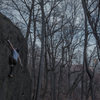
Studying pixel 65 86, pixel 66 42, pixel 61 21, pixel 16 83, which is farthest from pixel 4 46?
pixel 65 86

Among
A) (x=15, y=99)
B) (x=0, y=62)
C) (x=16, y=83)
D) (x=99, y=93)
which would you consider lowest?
(x=99, y=93)

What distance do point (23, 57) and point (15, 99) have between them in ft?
9.43

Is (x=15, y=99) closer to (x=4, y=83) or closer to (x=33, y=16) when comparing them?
(x=4, y=83)

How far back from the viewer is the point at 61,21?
71.0ft

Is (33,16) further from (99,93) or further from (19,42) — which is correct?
(99,93)

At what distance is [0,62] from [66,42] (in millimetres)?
17133

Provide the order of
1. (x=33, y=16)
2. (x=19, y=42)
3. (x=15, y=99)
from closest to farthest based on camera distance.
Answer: (x=15, y=99)
(x=19, y=42)
(x=33, y=16)

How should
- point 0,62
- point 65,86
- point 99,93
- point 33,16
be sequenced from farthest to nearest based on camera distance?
point 99,93 → point 65,86 → point 33,16 → point 0,62

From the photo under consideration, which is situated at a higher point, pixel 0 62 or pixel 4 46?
pixel 4 46

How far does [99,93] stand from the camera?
39.9 metres

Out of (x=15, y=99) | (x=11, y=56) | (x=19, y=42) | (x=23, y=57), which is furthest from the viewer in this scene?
(x=23, y=57)

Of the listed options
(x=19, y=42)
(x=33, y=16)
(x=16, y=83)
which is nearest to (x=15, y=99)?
(x=16, y=83)

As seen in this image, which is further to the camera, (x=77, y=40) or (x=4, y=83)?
(x=77, y=40)

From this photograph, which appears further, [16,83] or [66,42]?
[66,42]
